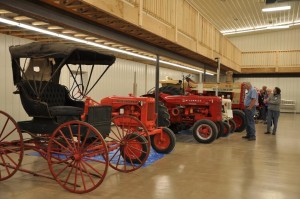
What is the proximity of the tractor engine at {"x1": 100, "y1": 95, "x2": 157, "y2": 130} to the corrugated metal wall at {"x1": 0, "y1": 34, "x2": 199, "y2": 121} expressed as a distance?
7.89ft

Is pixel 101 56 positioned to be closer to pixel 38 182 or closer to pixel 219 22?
pixel 38 182

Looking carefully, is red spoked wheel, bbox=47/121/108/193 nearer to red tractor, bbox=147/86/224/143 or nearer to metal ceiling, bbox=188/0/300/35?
red tractor, bbox=147/86/224/143

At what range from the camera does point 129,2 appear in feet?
18.2

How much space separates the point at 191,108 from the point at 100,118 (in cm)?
478

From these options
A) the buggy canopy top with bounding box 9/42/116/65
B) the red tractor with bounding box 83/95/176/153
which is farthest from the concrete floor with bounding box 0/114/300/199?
the buggy canopy top with bounding box 9/42/116/65

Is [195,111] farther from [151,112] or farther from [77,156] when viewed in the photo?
[77,156]

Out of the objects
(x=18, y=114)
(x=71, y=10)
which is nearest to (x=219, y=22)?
(x=18, y=114)

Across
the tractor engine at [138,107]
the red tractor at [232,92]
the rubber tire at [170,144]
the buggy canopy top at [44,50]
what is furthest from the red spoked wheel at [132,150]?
the red tractor at [232,92]

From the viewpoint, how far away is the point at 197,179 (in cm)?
504

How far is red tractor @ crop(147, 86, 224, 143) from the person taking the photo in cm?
848

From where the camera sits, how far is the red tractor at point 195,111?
8.48 m

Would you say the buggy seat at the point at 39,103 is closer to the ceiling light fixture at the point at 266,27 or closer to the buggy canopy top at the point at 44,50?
the buggy canopy top at the point at 44,50

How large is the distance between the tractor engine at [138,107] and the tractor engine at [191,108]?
7.58 ft

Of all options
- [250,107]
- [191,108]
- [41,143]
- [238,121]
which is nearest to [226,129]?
[250,107]
